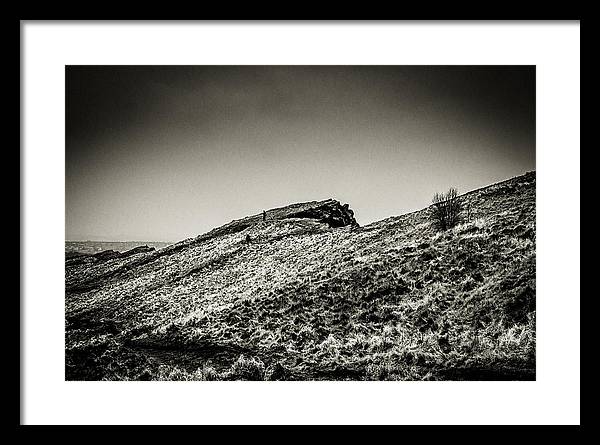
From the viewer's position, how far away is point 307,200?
1070 centimetres

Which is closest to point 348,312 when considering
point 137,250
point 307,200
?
point 307,200

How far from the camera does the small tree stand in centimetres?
1074

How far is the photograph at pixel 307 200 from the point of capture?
8.65 meters

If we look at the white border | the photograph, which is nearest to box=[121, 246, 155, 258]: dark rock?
the photograph

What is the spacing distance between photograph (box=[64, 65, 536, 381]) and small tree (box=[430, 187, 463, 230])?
10 centimetres

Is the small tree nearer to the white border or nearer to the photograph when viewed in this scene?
the photograph

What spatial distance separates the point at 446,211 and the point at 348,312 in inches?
136
